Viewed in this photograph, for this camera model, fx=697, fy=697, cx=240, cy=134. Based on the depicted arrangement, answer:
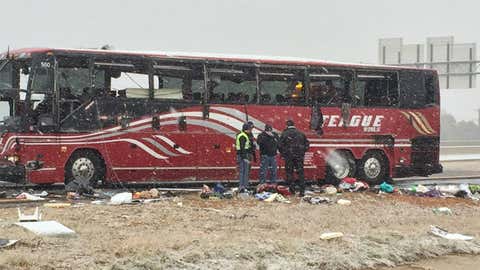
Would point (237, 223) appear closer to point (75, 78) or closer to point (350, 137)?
point (75, 78)

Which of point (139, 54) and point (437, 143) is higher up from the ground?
point (139, 54)

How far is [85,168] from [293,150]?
4876 millimetres

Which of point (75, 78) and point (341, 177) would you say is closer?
point (75, 78)

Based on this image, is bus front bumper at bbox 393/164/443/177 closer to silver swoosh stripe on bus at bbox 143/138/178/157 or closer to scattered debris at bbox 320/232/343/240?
silver swoosh stripe on bus at bbox 143/138/178/157

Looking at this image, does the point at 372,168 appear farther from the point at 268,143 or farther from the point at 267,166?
the point at 268,143

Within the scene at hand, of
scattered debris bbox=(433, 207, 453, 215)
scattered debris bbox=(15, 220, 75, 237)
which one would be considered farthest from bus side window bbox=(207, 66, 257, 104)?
scattered debris bbox=(15, 220, 75, 237)

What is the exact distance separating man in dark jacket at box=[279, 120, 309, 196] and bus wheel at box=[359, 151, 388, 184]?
4367 millimetres

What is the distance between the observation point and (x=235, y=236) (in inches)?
376

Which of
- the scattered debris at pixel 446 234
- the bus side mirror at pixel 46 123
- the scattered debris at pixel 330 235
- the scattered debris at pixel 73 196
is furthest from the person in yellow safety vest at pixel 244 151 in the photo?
the scattered debris at pixel 330 235

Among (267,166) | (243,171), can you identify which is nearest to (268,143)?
(267,166)

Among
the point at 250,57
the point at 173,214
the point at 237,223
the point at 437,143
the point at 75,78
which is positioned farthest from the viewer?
the point at 437,143

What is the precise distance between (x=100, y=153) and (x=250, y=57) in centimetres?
479

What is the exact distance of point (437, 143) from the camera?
21359 mm

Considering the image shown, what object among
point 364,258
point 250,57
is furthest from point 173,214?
point 250,57
